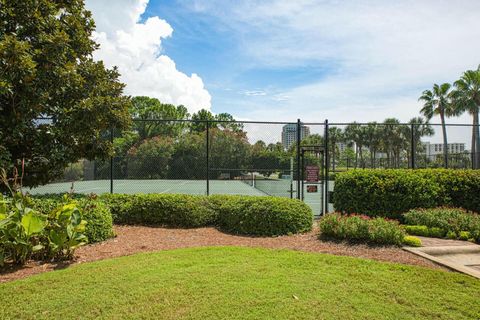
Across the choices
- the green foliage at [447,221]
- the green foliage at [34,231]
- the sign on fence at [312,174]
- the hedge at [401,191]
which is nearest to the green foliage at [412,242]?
the green foliage at [447,221]

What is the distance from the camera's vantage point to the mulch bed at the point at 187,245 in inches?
173

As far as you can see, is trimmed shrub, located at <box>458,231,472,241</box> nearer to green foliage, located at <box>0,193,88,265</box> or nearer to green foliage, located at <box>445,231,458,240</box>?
green foliage, located at <box>445,231,458,240</box>

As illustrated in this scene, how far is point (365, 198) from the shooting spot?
749cm

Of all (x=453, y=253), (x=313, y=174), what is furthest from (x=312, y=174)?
(x=453, y=253)

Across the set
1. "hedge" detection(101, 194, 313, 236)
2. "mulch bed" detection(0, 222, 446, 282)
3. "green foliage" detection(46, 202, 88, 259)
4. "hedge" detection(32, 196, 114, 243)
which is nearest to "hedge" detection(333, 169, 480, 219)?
"hedge" detection(101, 194, 313, 236)

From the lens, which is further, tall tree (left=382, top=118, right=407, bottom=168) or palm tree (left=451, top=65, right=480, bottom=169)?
tall tree (left=382, top=118, right=407, bottom=168)

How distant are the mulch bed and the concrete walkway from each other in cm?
19

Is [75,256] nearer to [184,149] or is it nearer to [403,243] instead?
[403,243]

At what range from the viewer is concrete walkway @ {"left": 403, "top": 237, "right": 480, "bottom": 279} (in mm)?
4384

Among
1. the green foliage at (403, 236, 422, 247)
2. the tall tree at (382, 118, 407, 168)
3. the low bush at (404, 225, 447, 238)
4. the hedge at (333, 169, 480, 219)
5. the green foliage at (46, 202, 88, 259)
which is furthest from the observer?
the tall tree at (382, 118, 407, 168)

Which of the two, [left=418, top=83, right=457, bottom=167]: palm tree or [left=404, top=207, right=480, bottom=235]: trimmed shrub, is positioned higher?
[left=418, top=83, right=457, bottom=167]: palm tree

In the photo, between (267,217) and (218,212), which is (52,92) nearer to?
(218,212)

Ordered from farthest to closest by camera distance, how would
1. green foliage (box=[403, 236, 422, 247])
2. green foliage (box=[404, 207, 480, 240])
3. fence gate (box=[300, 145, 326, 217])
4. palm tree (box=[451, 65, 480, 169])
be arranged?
palm tree (box=[451, 65, 480, 169]) < fence gate (box=[300, 145, 326, 217]) < green foliage (box=[404, 207, 480, 240]) < green foliage (box=[403, 236, 422, 247])

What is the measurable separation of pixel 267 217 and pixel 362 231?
1760 millimetres
